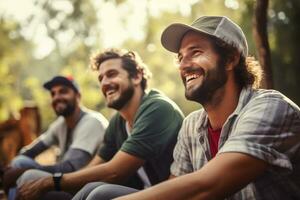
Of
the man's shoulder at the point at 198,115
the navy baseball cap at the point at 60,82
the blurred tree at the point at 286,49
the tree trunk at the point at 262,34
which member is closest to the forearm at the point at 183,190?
the man's shoulder at the point at 198,115

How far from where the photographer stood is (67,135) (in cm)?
533

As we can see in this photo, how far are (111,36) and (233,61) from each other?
22745 millimetres

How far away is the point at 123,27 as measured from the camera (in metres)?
22.0

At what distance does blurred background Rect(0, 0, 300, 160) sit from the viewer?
567 inches

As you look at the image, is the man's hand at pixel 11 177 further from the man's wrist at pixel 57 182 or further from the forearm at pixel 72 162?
the man's wrist at pixel 57 182

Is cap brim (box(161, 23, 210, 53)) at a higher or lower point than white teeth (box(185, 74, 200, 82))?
higher

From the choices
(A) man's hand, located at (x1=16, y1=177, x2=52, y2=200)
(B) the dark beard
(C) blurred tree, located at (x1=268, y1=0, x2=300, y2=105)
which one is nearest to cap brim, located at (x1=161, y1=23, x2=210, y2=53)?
(B) the dark beard

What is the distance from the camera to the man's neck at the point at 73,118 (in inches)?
208

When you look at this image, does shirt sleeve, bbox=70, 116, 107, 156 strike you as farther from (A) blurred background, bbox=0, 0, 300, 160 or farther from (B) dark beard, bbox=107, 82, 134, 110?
(A) blurred background, bbox=0, 0, 300, 160

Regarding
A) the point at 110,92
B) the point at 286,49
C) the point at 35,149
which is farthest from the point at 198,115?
the point at 286,49

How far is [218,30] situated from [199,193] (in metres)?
0.94

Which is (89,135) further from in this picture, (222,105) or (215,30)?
(215,30)

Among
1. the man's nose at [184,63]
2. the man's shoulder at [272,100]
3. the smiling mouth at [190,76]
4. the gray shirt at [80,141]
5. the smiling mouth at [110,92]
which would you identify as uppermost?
the man's nose at [184,63]

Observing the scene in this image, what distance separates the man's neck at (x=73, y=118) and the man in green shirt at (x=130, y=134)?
1.22 m
